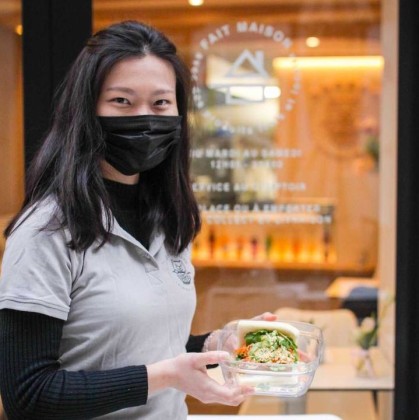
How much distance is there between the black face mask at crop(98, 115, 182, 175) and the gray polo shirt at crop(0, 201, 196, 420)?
0.55 feet

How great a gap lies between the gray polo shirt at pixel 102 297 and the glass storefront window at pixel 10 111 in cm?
140

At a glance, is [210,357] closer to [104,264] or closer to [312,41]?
[104,264]

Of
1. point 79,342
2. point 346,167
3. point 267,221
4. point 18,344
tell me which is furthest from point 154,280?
point 346,167

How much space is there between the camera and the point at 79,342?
1.52 meters

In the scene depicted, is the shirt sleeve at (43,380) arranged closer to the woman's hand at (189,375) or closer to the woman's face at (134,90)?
the woman's hand at (189,375)

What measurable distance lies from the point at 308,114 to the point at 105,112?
1.66 metres

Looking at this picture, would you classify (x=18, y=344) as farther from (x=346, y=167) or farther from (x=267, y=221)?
(x=346, y=167)

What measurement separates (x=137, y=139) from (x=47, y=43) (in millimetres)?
1350

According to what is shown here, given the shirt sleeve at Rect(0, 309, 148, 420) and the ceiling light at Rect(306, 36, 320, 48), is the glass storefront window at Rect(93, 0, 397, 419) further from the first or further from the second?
the shirt sleeve at Rect(0, 309, 148, 420)

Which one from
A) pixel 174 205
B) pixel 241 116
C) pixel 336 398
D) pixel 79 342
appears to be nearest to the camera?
pixel 79 342

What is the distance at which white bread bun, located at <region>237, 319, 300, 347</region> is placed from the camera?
1.72 meters

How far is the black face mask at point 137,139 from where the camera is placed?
163 cm

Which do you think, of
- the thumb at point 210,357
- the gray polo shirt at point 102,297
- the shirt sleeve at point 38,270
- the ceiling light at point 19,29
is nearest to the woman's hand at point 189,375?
the thumb at point 210,357

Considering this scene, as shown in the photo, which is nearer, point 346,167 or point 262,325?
point 262,325
